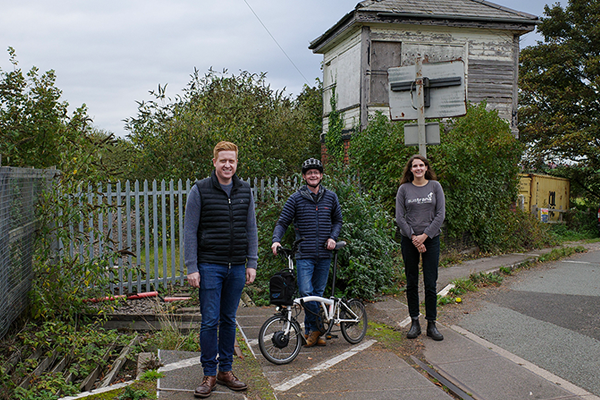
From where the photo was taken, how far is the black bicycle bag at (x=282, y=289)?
189 inches

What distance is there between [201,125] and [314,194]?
595 cm

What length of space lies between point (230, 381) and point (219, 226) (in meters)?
1.24

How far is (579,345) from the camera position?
17.8ft

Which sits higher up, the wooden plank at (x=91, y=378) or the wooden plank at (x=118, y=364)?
the wooden plank at (x=118, y=364)

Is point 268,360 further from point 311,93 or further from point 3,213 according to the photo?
point 311,93

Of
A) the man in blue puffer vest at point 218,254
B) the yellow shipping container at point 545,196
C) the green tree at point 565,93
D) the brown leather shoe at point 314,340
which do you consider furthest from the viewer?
the green tree at point 565,93

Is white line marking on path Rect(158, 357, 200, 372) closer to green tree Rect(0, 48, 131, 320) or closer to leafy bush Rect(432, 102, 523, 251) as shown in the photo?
green tree Rect(0, 48, 131, 320)

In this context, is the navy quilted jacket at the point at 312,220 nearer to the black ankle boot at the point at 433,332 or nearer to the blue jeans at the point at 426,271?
the blue jeans at the point at 426,271

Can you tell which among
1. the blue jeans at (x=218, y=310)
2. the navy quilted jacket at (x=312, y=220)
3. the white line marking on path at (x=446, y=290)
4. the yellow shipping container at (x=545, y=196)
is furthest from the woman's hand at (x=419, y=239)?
the yellow shipping container at (x=545, y=196)

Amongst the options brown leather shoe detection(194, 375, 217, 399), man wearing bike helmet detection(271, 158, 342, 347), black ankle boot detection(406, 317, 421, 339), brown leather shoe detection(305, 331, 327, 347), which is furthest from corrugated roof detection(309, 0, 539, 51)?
brown leather shoe detection(194, 375, 217, 399)

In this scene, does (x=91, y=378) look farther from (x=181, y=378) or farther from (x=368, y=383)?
(x=368, y=383)

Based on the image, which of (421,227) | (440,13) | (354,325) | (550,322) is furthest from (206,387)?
(440,13)

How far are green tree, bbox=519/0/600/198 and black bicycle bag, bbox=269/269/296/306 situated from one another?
2088cm

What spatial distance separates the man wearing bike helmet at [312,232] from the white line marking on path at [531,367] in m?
1.76
